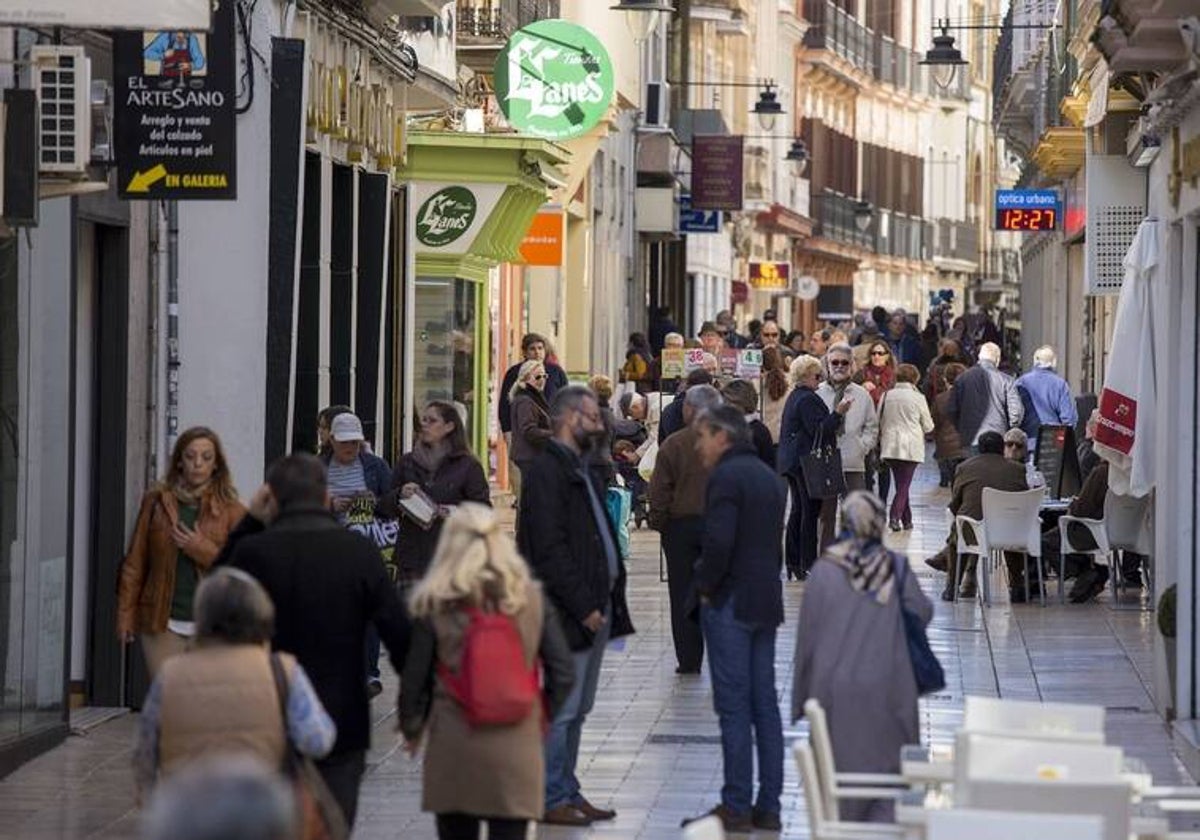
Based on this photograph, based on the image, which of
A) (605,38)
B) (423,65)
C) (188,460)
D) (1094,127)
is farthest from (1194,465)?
(605,38)

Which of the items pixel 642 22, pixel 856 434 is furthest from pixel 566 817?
pixel 642 22

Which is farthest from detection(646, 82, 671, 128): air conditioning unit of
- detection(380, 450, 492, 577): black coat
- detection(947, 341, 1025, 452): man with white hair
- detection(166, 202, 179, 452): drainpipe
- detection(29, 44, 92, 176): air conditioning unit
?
detection(29, 44, 92, 176): air conditioning unit

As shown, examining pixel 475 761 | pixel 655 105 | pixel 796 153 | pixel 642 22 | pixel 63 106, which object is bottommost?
pixel 475 761

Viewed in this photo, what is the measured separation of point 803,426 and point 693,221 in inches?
1102

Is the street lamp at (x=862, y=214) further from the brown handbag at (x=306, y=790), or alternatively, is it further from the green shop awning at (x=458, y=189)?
the brown handbag at (x=306, y=790)

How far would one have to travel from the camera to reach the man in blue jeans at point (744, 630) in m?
11.7

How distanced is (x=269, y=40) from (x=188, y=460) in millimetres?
5524

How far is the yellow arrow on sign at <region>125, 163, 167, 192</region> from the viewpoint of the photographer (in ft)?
46.3

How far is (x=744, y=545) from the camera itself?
11781mm

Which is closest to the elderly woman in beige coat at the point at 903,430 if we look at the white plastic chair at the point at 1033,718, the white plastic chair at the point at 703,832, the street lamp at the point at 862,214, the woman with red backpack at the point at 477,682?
the white plastic chair at the point at 1033,718

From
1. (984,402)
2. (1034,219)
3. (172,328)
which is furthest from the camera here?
(1034,219)

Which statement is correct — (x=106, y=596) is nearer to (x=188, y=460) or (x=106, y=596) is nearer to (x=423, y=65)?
(x=188, y=460)

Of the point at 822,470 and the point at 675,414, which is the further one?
the point at 822,470

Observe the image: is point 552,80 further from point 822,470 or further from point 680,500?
point 680,500
